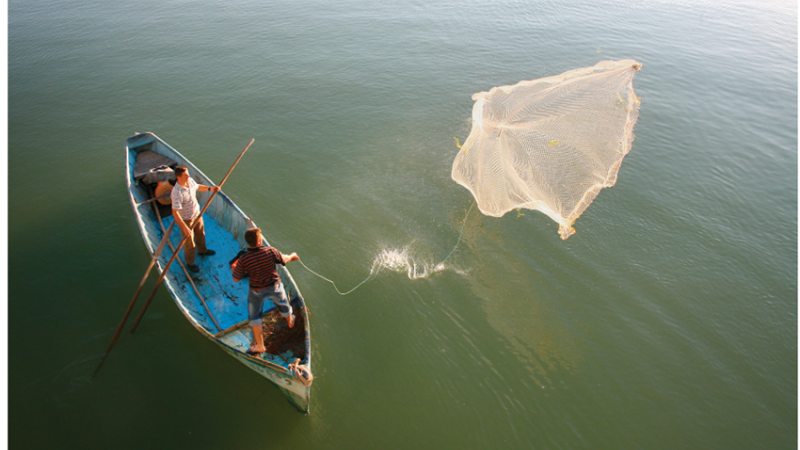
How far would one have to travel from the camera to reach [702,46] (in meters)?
16.1

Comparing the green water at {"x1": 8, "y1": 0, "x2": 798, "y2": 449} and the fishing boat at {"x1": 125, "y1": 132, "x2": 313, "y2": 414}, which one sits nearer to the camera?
the fishing boat at {"x1": 125, "y1": 132, "x2": 313, "y2": 414}

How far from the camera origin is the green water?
5.28 m

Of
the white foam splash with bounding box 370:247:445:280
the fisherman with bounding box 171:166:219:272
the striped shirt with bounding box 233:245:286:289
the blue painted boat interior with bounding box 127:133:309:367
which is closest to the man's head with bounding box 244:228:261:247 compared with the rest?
the striped shirt with bounding box 233:245:286:289

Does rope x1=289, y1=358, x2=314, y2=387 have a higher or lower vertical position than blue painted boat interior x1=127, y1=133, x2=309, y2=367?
higher

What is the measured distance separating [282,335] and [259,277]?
0.96m

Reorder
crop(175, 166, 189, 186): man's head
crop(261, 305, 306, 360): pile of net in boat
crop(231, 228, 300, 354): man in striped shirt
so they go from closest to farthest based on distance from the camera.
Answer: crop(231, 228, 300, 354): man in striped shirt → crop(261, 305, 306, 360): pile of net in boat → crop(175, 166, 189, 186): man's head

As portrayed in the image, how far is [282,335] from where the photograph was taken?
5387mm

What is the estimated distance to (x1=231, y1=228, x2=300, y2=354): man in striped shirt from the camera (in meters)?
4.79

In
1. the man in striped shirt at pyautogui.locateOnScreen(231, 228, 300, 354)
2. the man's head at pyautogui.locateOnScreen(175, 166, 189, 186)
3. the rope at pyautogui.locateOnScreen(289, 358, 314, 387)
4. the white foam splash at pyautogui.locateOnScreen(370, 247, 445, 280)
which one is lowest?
the white foam splash at pyautogui.locateOnScreen(370, 247, 445, 280)

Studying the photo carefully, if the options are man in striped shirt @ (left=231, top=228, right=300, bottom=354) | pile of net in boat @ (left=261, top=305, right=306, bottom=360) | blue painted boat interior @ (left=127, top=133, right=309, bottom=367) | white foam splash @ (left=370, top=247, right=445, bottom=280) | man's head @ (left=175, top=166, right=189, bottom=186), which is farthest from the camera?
white foam splash @ (left=370, top=247, right=445, bottom=280)

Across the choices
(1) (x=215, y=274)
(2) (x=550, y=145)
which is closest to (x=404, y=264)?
(1) (x=215, y=274)

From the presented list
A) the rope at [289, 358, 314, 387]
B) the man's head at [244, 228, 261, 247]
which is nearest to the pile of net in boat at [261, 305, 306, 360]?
the rope at [289, 358, 314, 387]

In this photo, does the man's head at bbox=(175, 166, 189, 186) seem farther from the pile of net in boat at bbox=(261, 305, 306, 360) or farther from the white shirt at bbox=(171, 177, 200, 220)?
the pile of net in boat at bbox=(261, 305, 306, 360)

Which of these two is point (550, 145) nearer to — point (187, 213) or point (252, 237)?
point (252, 237)
